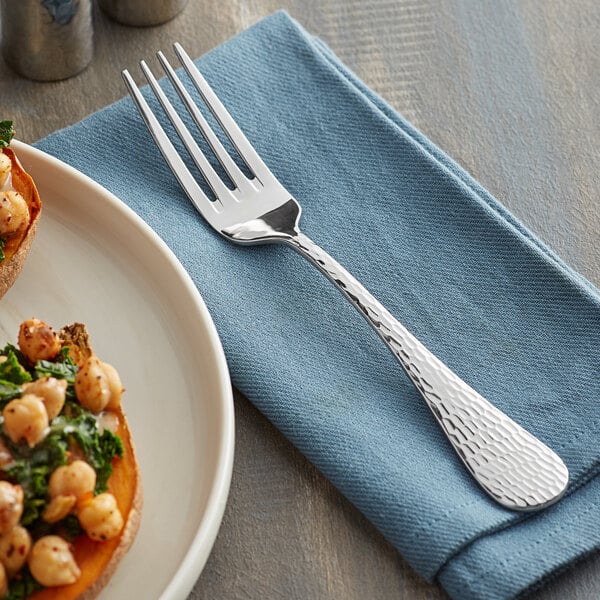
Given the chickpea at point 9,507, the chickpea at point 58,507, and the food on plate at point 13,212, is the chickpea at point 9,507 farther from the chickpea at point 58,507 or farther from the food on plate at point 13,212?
the food on plate at point 13,212

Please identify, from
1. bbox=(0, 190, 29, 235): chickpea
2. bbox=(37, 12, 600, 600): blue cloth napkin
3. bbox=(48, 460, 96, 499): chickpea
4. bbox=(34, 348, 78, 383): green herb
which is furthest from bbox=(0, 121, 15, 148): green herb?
Answer: bbox=(48, 460, 96, 499): chickpea

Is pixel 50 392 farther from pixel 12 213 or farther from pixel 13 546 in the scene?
pixel 12 213

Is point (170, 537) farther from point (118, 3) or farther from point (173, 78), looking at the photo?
point (118, 3)

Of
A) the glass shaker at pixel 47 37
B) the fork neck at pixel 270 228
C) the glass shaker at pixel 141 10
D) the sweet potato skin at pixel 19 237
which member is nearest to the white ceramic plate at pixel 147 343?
the sweet potato skin at pixel 19 237

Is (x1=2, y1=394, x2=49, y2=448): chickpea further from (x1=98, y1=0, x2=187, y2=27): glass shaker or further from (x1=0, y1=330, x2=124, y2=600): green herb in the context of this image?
(x1=98, y1=0, x2=187, y2=27): glass shaker

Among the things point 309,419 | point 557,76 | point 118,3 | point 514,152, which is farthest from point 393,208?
point 118,3

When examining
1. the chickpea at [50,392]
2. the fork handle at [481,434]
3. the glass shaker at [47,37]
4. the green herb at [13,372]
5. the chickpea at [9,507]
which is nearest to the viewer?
the chickpea at [9,507]

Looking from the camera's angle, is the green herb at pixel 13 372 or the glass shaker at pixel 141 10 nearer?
the green herb at pixel 13 372

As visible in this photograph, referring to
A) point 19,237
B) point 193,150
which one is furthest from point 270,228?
point 19,237
